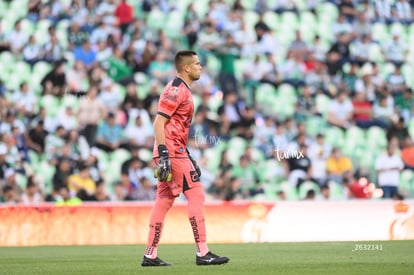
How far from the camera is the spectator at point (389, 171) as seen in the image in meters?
17.1

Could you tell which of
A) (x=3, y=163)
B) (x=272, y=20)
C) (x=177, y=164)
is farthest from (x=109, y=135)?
(x=177, y=164)

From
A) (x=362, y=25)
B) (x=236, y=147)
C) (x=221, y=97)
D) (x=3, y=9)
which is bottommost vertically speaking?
(x=236, y=147)

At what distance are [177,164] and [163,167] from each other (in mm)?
322

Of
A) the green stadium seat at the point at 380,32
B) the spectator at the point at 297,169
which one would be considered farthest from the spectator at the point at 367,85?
the spectator at the point at 297,169

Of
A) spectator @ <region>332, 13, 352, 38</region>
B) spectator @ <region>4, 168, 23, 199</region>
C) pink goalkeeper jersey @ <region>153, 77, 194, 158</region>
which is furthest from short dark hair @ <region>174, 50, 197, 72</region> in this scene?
spectator @ <region>332, 13, 352, 38</region>

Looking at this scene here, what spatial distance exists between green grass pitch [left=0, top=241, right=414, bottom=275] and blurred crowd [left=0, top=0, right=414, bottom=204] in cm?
332

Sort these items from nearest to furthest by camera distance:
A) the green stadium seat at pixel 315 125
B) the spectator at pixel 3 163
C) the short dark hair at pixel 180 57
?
the short dark hair at pixel 180 57
the spectator at pixel 3 163
the green stadium seat at pixel 315 125

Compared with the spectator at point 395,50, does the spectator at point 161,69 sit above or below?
below

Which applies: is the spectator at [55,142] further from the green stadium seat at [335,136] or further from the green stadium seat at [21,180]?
the green stadium seat at [335,136]

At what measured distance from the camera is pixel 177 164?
9.43 metres

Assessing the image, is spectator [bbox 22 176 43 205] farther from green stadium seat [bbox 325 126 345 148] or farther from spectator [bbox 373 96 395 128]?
spectator [bbox 373 96 395 128]

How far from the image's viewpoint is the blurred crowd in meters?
17.2

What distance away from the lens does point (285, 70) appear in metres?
19.8

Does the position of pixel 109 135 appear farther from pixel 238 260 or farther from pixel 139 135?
pixel 238 260
